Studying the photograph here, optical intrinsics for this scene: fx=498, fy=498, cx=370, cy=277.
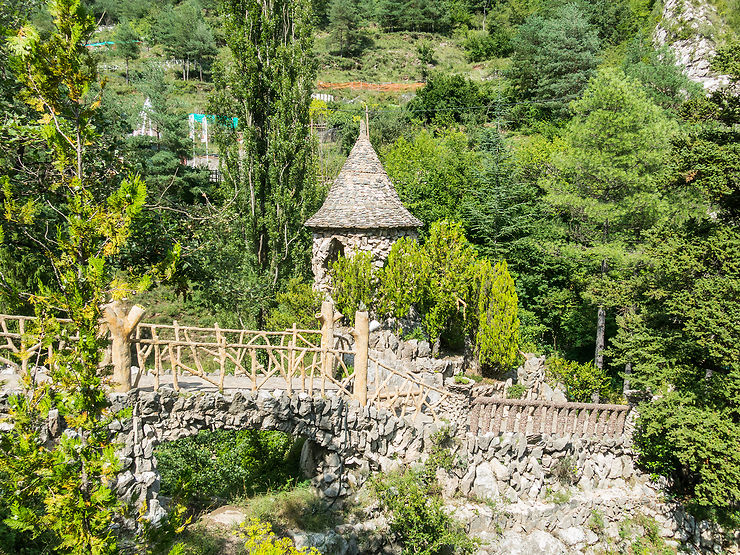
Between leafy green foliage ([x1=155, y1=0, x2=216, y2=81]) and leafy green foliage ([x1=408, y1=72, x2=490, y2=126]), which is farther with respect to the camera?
leafy green foliage ([x1=155, y1=0, x2=216, y2=81])

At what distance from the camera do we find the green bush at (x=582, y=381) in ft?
48.9

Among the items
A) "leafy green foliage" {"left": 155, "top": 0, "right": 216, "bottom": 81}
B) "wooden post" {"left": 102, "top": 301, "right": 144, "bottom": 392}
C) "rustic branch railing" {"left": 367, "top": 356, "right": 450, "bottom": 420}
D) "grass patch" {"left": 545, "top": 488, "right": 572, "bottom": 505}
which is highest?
"leafy green foliage" {"left": 155, "top": 0, "right": 216, "bottom": 81}

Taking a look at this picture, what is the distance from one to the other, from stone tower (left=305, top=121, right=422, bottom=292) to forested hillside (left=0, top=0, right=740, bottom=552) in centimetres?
94

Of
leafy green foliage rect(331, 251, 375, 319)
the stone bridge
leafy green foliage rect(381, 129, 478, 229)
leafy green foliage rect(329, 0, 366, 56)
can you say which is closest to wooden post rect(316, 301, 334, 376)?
the stone bridge

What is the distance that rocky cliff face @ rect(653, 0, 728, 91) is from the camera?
30.7m

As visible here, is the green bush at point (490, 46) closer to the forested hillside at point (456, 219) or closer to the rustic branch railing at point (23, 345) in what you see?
the forested hillside at point (456, 219)

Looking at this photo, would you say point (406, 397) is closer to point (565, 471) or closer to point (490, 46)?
point (565, 471)

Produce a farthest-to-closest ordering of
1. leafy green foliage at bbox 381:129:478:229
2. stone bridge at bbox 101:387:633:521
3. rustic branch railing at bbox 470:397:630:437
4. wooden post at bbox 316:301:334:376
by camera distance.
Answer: leafy green foliage at bbox 381:129:478:229 < rustic branch railing at bbox 470:397:630:437 < wooden post at bbox 316:301:334:376 < stone bridge at bbox 101:387:633:521

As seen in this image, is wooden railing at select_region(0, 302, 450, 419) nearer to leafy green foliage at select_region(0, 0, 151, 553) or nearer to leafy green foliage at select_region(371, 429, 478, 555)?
leafy green foliage at select_region(371, 429, 478, 555)

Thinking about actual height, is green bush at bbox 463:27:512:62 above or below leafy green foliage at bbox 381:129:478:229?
above

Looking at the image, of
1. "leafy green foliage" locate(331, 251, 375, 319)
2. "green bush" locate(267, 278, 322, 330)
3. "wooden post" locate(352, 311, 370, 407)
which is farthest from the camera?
"leafy green foliage" locate(331, 251, 375, 319)

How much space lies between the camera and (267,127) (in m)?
16.1

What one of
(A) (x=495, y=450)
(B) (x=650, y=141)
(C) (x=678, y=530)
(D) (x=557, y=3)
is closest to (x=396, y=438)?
(A) (x=495, y=450)

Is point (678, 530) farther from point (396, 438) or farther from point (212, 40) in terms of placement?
point (212, 40)
